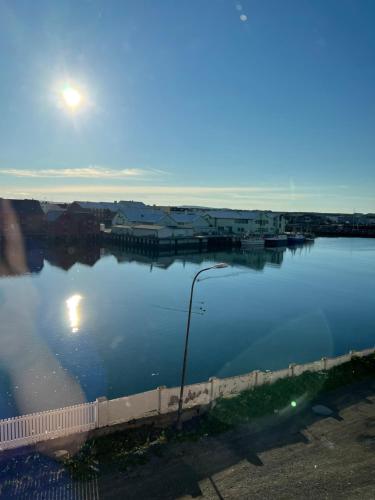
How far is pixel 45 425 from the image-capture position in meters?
10.6

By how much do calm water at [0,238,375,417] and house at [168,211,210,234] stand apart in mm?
32812

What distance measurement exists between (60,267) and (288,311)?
33.6 m

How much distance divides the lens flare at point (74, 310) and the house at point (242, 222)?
219ft

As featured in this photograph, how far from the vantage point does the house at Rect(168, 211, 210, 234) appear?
89.9 m

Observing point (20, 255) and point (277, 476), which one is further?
point (20, 255)

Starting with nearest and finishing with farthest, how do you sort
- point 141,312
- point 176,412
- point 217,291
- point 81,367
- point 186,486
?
point 186,486
point 176,412
point 81,367
point 141,312
point 217,291

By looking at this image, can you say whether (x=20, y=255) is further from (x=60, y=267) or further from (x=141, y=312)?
(x=141, y=312)

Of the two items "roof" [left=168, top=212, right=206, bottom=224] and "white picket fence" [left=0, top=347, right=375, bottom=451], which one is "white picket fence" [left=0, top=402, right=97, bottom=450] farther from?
"roof" [left=168, top=212, right=206, bottom=224]

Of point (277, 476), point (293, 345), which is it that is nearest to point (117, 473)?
point (277, 476)

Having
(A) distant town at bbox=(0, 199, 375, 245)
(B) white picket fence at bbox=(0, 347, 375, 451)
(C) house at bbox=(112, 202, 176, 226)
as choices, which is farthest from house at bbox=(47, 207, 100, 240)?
(B) white picket fence at bbox=(0, 347, 375, 451)

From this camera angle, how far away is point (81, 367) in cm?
2053

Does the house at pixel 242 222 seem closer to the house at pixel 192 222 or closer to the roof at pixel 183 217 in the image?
the house at pixel 192 222

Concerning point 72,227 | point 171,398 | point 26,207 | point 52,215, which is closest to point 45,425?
point 171,398

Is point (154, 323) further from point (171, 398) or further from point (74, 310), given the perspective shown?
point (171, 398)
